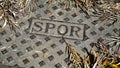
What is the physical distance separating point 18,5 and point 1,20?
267 millimetres

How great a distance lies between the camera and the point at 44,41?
121 inches

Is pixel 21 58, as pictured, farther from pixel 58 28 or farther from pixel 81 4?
pixel 81 4

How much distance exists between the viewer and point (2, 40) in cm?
306

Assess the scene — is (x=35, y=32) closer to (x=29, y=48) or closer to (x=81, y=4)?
(x=29, y=48)

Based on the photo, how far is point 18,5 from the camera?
10.6 feet

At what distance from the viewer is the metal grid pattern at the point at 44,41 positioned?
295cm

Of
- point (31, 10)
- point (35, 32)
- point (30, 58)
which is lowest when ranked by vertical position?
point (30, 58)

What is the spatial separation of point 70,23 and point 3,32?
0.76 m

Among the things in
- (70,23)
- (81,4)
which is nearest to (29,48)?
(70,23)

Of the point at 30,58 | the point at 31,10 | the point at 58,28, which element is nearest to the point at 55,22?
the point at 58,28

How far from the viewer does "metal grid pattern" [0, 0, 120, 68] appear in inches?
116

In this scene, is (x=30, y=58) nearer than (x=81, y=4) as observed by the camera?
Yes

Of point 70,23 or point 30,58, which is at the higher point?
point 70,23

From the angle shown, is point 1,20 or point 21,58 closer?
point 21,58
